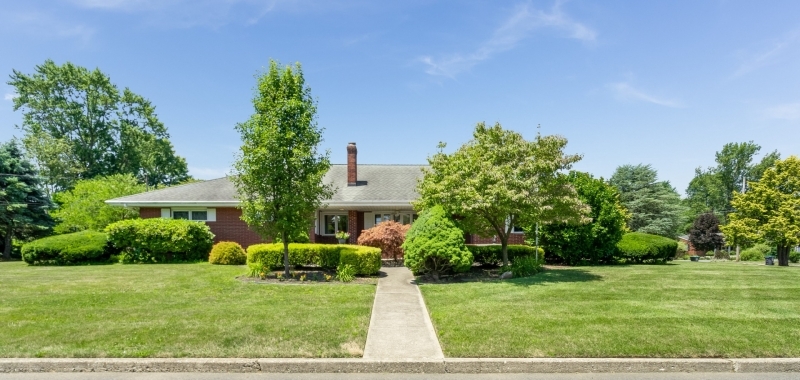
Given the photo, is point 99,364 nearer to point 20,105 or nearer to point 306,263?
Result: point 306,263

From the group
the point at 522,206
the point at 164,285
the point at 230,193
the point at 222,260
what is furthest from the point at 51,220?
the point at 522,206

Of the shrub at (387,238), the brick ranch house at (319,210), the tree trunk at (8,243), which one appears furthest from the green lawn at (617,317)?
the tree trunk at (8,243)

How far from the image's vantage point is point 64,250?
17672 millimetres

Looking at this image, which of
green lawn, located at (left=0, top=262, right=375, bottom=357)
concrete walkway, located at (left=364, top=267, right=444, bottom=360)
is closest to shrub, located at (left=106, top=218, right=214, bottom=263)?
green lawn, located at (left=0, top=262, right=375, bottom=357)

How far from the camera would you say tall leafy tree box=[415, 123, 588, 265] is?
13.1 m

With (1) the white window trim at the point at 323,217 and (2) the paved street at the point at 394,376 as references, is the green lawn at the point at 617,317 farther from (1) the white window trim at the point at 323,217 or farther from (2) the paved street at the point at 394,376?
(1) the white window trim at the point at 323,217

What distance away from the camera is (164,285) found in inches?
472

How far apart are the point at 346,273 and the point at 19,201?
22.0 meters

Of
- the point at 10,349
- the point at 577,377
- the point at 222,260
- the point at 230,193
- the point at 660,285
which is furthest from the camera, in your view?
the point at 230,193

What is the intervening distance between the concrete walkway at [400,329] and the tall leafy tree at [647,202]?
39.3m

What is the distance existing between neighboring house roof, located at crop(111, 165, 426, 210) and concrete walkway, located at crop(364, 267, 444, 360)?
9.22 metres

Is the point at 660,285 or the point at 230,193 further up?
the point at 230,193

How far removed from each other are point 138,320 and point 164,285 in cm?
467

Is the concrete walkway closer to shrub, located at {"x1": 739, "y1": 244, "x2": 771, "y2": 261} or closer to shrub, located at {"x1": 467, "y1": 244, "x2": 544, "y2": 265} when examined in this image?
shrub, located at {"x1": 467, "y1": 244, "x2": 544, "y2": 265}
